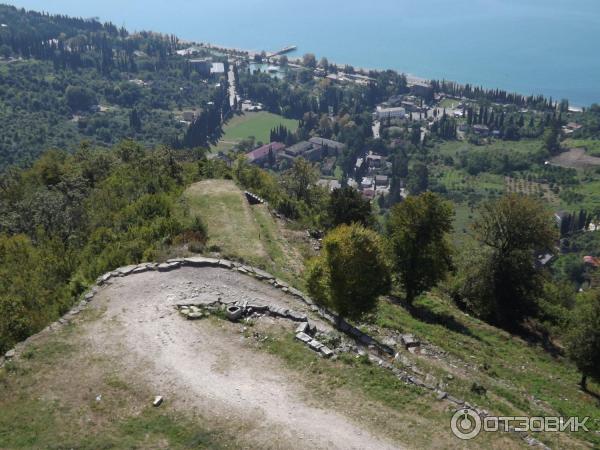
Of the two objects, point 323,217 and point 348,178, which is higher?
point 323,217

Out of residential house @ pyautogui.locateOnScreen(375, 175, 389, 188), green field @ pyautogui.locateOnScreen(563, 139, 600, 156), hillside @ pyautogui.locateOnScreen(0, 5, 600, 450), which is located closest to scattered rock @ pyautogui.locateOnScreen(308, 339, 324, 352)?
hillside @ pyautogui.locateOnScreen(0, 5, 600, 450)

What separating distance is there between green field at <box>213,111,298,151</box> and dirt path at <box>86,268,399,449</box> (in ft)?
453

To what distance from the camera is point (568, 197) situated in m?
137

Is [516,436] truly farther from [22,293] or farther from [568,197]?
[568,197]

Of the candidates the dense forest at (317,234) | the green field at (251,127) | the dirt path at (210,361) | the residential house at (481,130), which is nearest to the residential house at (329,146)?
the green field at (251,127)

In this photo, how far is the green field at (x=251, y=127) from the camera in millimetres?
172125

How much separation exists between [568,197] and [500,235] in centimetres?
11006

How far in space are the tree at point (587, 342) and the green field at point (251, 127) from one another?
141231 mm

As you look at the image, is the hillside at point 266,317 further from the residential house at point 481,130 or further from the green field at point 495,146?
the residential house at point 481,130

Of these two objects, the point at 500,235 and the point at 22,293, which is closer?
the point at 22,293

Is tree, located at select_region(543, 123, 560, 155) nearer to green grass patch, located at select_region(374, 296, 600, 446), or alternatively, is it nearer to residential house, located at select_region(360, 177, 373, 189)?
residential house, located at select_region(360, 177, 373, 189)

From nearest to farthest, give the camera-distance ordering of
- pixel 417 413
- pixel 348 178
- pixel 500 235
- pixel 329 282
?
pixel 417 413
pixel 329 282
pixel 500 235
pixel 348 178

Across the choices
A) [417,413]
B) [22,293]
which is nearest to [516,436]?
[417,413]

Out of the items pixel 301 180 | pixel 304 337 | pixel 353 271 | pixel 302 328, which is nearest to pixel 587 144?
pixel 301 180
